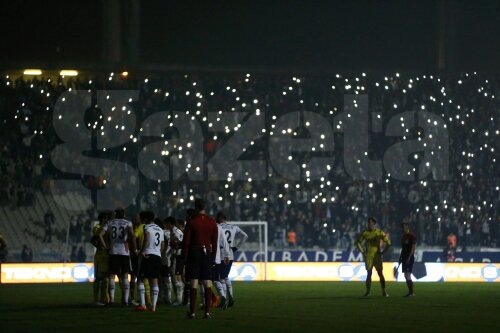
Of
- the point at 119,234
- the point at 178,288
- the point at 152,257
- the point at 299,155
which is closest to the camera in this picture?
the point at 152,257

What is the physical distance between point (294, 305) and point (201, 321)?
517 cm

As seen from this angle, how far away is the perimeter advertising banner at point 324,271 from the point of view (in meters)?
36.3

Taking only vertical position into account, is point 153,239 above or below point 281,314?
above

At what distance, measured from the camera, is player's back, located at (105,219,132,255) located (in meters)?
21.1

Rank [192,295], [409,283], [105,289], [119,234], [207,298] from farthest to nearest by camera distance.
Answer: [409,283] → [105,289] → [119,234] → [207,298] → [192,295]

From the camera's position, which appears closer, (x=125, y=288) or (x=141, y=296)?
(x=141, y=296)

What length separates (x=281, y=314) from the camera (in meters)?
19.1

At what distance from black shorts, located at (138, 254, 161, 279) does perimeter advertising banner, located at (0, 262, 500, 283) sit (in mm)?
16637

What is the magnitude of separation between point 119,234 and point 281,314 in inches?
152

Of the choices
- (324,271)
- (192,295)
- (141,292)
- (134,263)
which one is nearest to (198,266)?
(192,295)

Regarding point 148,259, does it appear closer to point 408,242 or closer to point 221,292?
point 221,292

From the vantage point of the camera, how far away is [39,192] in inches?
1654

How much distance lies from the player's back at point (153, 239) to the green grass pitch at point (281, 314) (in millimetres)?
1070

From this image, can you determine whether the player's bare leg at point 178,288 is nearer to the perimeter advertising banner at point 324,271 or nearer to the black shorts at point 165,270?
the black shorts at point 165,270
